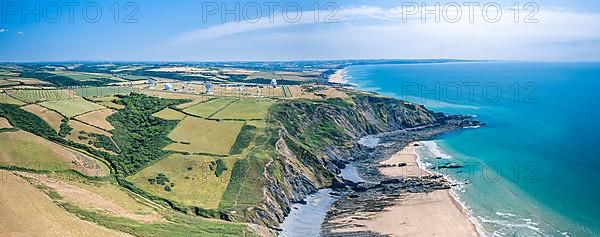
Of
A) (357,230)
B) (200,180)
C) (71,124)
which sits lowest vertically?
(357,230)

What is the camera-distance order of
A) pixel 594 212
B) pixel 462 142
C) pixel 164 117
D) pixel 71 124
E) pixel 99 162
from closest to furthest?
pixel 594 212 → pixel 99 162 → pixel 71 124 → pixel 164 117 → pixel 462 142

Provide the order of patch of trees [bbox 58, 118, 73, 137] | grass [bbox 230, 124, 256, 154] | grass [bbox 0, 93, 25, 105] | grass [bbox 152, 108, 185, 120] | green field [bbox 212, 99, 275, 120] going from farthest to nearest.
Result: green field [bbox 212, 99, 275, 120]
grass [bbox 152, 108, 185, 120]
grass [bbox 0, 93, 25, 105]
grass [bbox 230, 124, 256, 154]
patch of trees [bbox 58, 118, 73, 137]

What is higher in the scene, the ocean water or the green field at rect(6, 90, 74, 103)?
the green field at rect(6, 90, 74, 103)

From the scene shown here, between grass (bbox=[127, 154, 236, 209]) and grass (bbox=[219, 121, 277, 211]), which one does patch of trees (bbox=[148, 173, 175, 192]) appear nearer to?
grass (bbox=[127, 154, 236, 209])

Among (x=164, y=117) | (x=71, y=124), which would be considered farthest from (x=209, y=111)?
(x=71, y=124)

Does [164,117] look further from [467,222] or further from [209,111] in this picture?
[467,222]

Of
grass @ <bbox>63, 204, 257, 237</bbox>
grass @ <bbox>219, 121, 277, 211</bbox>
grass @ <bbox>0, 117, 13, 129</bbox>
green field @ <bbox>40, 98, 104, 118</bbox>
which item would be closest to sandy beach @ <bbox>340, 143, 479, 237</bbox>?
grass @ <bbox>219, 121, 277, 211</bbox>

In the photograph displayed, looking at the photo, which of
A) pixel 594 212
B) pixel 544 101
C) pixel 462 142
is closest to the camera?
pixel 594 212
